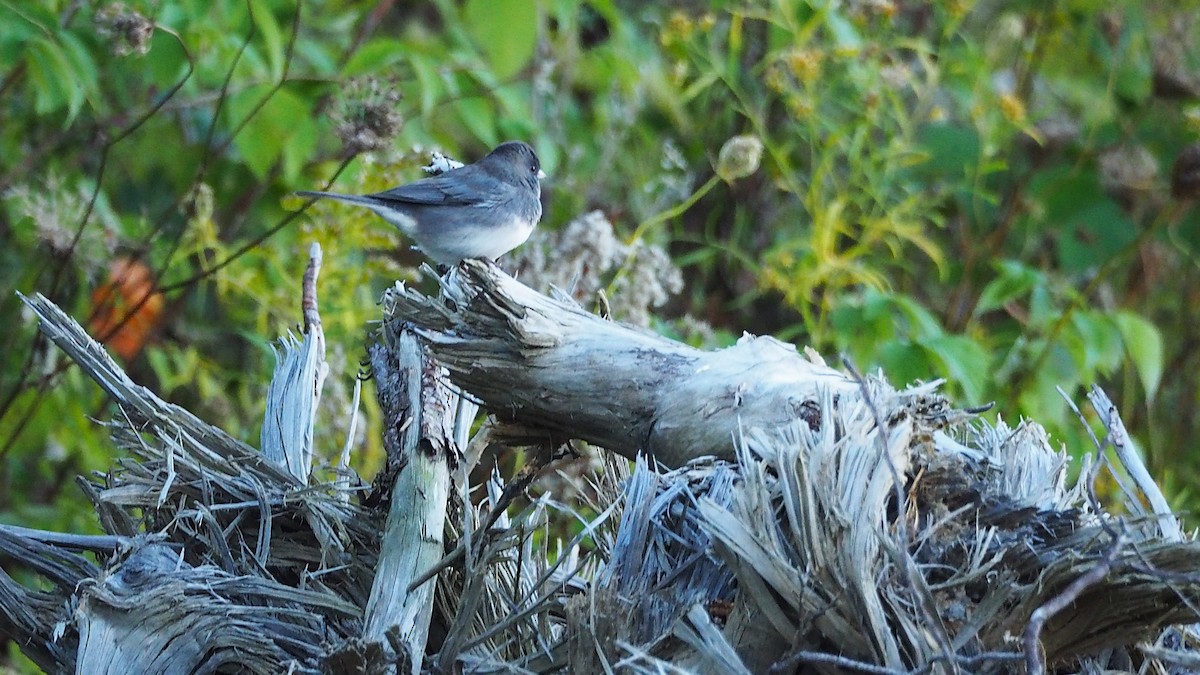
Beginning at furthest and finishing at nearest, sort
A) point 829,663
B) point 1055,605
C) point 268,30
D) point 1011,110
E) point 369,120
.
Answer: point 1011,110, point 268,30, point 369,120, point 829,663, point 1055,605

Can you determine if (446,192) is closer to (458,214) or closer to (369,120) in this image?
(458,214)

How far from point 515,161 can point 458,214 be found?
0.35m

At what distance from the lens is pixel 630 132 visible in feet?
16.3

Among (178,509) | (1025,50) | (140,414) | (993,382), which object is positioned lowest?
(993,382)

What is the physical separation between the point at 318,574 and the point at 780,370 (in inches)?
28.0

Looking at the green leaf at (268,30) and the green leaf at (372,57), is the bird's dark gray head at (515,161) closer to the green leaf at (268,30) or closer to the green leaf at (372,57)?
the green leaf at (372,57)

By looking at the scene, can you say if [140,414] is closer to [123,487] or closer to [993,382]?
[123,487]

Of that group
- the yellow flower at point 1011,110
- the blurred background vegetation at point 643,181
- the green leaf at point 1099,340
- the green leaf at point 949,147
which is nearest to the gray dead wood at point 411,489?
the blurred background vegetation at point 643,181

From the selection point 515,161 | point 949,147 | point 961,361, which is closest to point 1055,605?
point 961,361

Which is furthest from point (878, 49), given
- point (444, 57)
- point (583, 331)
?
point (583, 331)

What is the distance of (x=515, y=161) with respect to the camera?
3.27 meters

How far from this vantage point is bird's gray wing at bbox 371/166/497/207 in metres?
2.94

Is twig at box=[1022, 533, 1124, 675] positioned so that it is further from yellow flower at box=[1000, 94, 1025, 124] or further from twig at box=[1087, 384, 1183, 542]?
yellow flower at box=[1000, 94, 1025, 124]

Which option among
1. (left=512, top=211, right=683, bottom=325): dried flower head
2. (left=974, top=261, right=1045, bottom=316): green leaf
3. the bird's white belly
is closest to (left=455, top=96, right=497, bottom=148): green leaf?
(left=512, top=211, right=683, bottom=325): dried flower head
